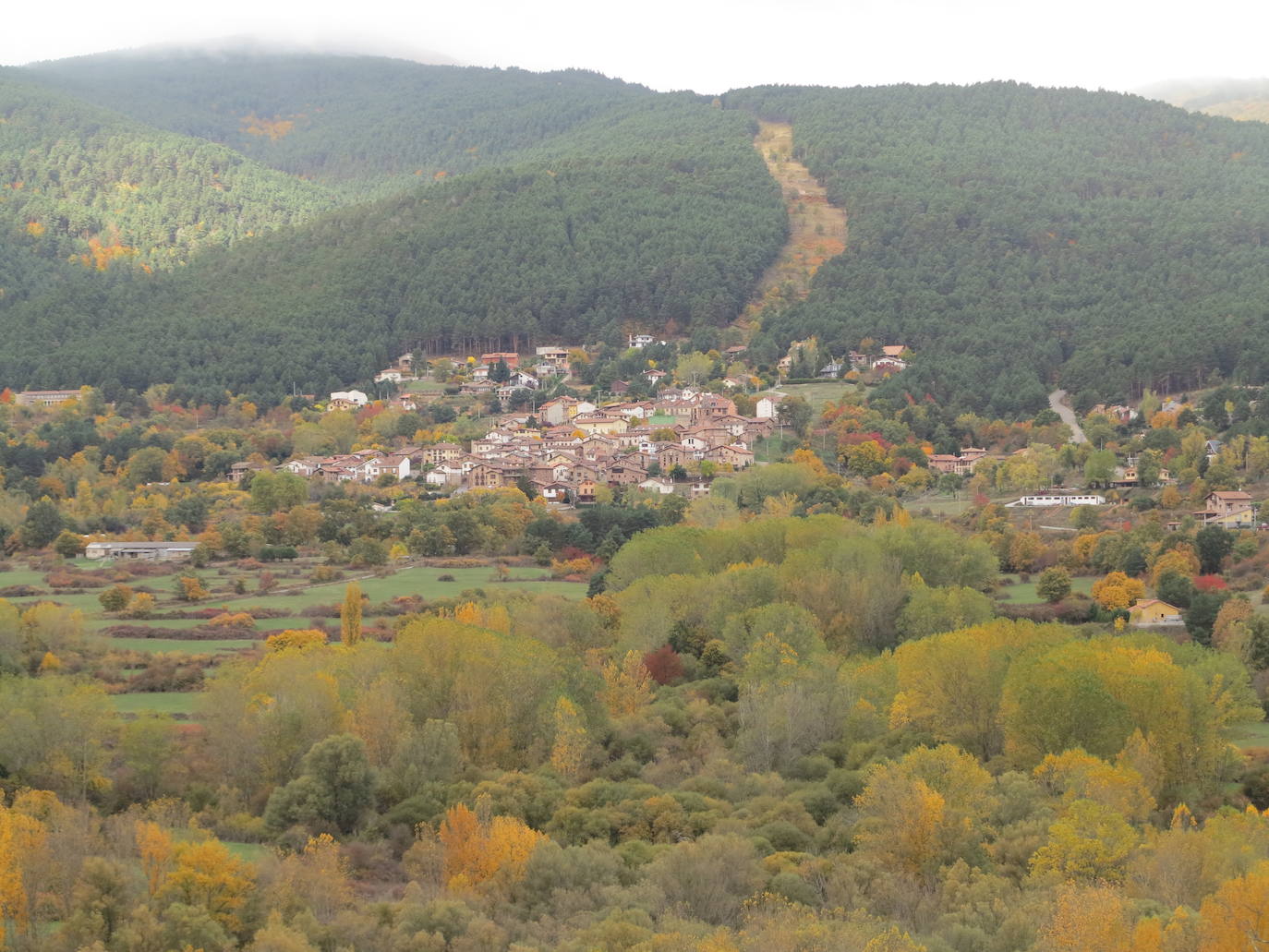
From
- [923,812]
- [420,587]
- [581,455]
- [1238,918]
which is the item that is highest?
[1238,918]

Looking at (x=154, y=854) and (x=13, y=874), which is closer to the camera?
(x=13, y=874)

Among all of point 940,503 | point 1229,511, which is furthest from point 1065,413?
point 1229,511

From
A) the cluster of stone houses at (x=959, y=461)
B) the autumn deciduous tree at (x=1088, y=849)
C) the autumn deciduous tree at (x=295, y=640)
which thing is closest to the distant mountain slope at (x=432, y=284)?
the cluster of stone houses at (x=959, y=461)

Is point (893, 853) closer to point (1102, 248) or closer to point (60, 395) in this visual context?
point (60, 395)

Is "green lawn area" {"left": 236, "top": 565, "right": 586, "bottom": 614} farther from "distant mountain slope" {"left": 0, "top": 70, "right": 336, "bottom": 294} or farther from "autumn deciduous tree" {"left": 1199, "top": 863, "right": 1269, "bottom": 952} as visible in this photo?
"distant mountain slope" {"left": 0, "top": 70, "right": 336, "bottom": 294}

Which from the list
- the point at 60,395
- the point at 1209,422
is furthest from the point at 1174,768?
the point at 60,395

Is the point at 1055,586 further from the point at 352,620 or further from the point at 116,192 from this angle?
the point at 116,192
